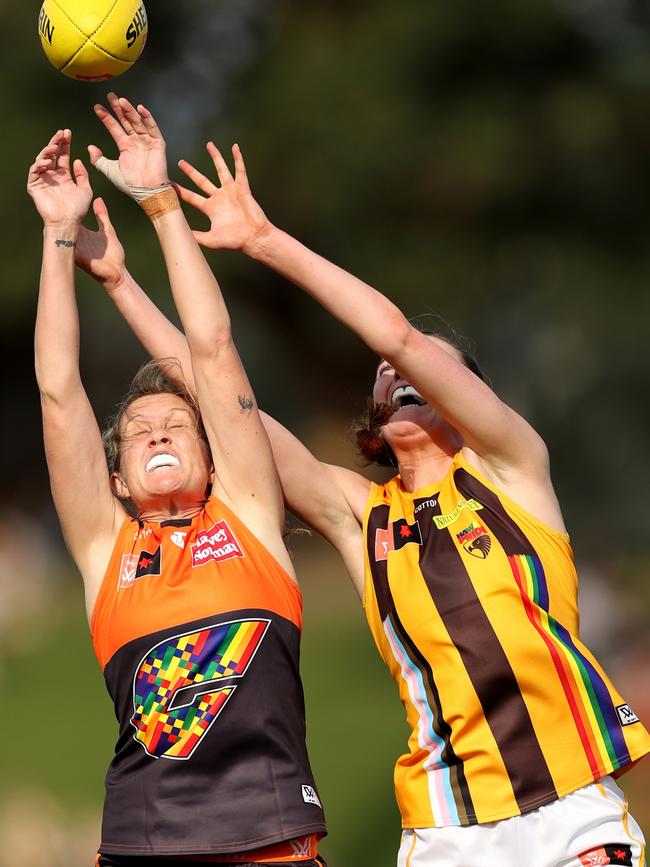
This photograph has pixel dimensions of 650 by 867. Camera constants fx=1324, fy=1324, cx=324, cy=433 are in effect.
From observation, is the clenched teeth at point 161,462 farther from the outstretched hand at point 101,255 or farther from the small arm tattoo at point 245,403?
the outstretched hand at point 101,255

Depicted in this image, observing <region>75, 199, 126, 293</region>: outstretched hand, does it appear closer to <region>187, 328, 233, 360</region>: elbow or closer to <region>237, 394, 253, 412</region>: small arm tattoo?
<region>187, 328, 233, 360</region>: elbow

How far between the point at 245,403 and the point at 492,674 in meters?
1.06

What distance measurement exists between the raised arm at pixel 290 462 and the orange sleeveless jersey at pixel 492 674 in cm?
32

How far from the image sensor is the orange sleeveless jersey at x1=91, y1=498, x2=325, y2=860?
139 inches

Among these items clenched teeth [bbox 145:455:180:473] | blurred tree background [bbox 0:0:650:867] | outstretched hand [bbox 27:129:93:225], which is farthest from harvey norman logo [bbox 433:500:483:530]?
blurred tree background [bbox 0:0:650:867]

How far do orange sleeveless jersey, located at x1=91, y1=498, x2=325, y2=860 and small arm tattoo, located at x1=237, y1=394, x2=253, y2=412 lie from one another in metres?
0.38

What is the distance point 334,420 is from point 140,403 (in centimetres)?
1638

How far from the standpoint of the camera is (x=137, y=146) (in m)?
4.16

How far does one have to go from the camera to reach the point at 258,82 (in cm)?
1695

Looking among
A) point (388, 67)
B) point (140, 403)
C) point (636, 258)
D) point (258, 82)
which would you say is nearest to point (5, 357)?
point (258, 82)

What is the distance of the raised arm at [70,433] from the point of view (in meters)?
3.93

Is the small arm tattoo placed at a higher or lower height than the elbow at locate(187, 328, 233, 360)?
lower

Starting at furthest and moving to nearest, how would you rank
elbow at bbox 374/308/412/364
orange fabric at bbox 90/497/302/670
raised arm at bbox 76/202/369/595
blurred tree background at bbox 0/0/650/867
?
1. blurred tree background at bbox 0/0/650/867
2. raised arm at bbox 76/202/369/595
3. elbow at bbox 374/308/412/364
4. orange fabric at bbox 90/497/302/670

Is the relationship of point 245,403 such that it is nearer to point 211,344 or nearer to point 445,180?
point 211,344
